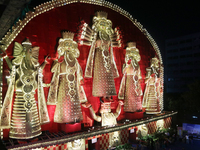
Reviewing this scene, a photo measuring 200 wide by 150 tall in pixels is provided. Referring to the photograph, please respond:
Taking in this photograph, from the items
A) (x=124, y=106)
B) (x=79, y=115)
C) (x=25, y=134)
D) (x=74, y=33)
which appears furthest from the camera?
(x=124, y=106)

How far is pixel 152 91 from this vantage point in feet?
46.7

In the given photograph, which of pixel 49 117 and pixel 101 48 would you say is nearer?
pixel 49 117

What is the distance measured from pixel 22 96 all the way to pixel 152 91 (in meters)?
9.91

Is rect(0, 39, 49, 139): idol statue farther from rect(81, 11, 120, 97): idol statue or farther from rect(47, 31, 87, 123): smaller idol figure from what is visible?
rect(81, 11, 120, 97): idol statue

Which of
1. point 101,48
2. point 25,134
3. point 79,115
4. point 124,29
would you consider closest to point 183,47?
point 124,29

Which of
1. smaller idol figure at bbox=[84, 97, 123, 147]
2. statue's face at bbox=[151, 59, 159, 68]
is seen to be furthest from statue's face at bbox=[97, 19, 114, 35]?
statue's face at bbox=[151, 59, 159, 68]

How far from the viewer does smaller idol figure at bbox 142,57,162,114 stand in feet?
46.2

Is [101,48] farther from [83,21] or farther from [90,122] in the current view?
[90,122]

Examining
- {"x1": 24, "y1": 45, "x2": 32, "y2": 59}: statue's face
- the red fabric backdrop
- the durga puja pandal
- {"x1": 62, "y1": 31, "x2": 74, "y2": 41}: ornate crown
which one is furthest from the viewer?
{"x1": 62, "y1": 31, "x2": 74, "y2": 41}: ornate crown

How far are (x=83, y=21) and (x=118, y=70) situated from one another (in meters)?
4.10

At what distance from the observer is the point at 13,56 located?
771 cm

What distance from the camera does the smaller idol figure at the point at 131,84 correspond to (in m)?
12.3

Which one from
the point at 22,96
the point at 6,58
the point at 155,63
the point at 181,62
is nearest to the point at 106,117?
the point at 22,96

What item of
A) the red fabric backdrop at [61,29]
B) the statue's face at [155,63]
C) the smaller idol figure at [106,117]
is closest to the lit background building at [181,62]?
the statue's face at [155,63]
